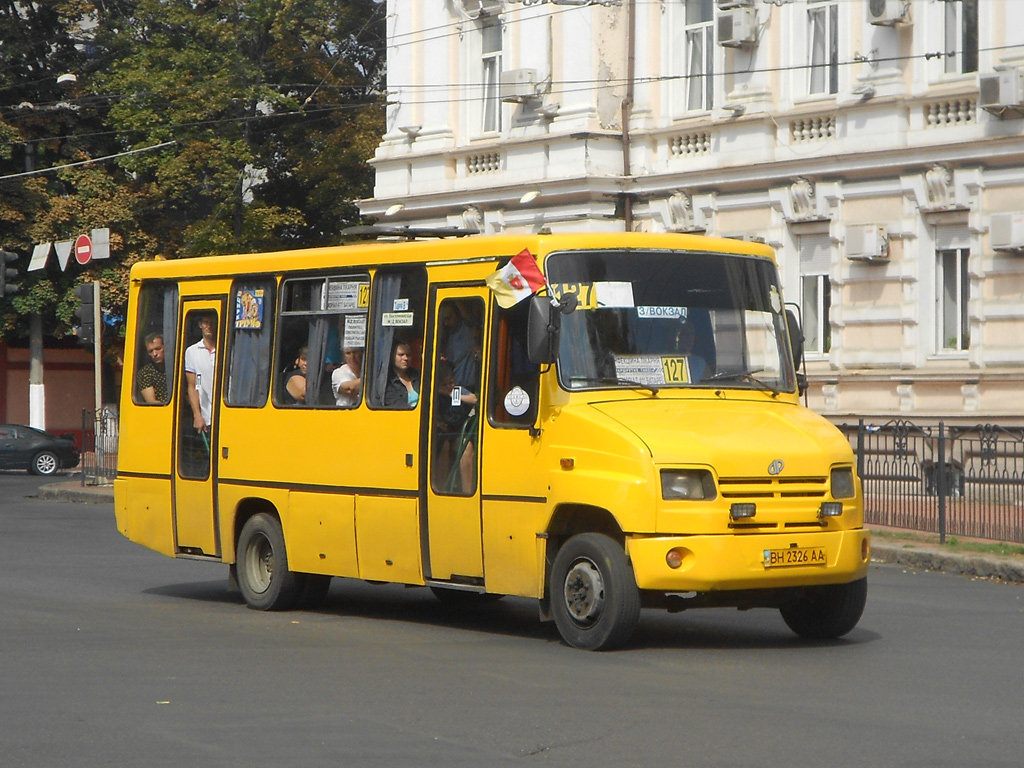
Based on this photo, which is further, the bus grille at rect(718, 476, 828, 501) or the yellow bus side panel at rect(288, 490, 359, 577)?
the yellow bus side panel at rect(288, 490, 359, 577)

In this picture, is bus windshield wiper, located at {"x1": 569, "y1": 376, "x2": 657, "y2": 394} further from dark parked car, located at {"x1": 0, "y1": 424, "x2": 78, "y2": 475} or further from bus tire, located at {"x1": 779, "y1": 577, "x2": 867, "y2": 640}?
dark parked car, located at {"x1": 0, "y1": 424, "x2": 78, "y2": 475}

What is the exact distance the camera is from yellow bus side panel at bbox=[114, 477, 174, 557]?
1470 cm

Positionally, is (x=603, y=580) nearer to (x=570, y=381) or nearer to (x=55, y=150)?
(x=570, y=381)

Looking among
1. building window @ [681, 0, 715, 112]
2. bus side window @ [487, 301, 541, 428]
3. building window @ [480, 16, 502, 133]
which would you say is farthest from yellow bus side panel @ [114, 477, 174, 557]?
building window @ [480, 16, 502, 133]

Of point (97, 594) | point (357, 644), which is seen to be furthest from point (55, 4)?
point (357, 644)

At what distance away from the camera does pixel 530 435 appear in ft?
37.2

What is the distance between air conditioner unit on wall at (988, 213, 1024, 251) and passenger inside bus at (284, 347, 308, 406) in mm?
13823

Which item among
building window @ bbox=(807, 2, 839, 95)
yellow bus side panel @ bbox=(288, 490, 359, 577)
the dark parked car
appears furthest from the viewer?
the dark parked car

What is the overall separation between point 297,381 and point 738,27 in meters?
16.2

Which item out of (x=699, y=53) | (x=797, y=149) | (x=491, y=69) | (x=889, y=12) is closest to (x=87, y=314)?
(x=491, y=69)

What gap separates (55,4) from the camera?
1769 inches

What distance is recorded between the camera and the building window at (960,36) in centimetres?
2534

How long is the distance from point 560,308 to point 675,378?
94 centimetres

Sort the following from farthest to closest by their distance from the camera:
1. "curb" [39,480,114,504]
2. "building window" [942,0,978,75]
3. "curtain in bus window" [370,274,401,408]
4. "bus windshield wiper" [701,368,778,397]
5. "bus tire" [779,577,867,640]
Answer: "curb" [39,480,114,504], "building window" [942,0,978,75], "curtain in bus window" [370,274,401,408], "bus windshield wiper" [701,368,778,397], "bus tire" [779,577,867,640]
